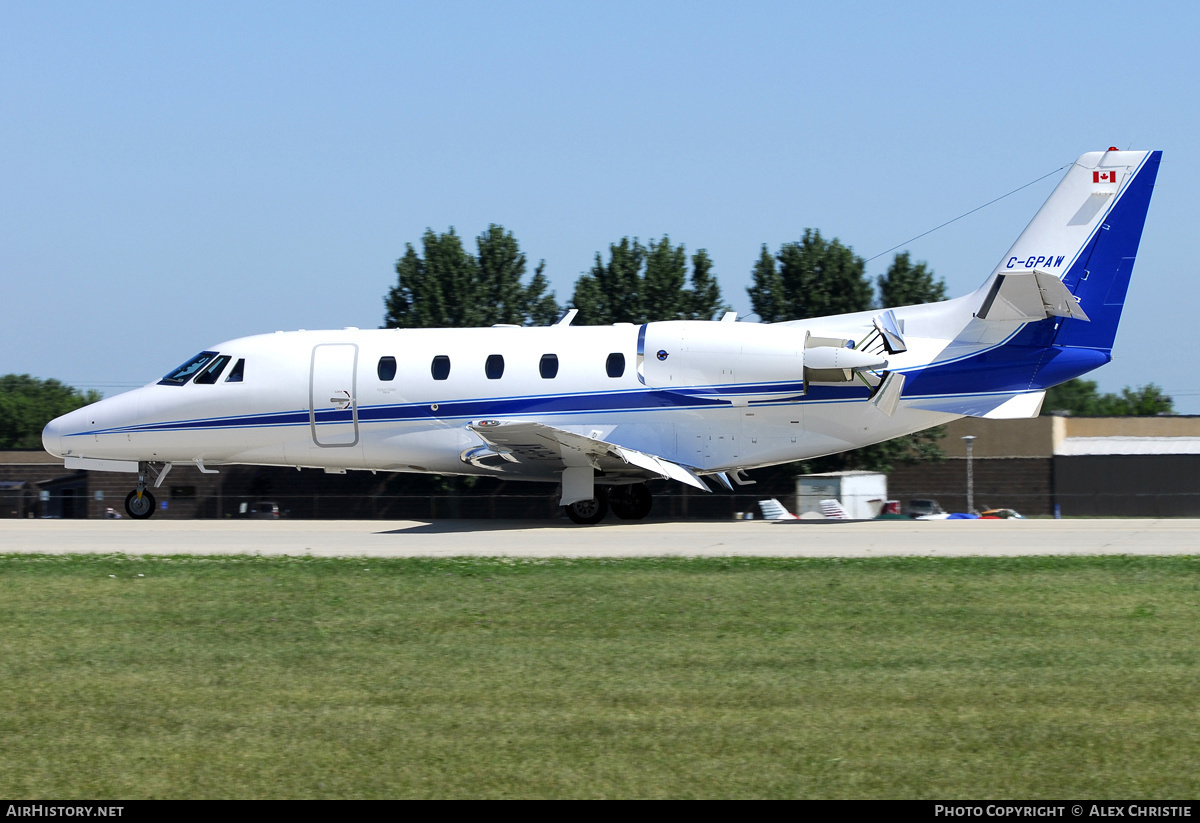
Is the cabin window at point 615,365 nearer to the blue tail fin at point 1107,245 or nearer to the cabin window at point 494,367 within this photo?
the cabin window at point 494,367

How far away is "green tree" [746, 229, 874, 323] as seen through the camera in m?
36.5

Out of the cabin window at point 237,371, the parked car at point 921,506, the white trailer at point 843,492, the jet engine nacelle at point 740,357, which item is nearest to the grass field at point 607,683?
the jet engine nacelle at point 740,357

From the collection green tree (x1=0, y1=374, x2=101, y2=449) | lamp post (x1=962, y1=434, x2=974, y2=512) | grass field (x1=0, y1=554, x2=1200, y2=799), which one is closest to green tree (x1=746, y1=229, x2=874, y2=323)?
lamp post (x1=962, y1=434, x2=974, y2=512)

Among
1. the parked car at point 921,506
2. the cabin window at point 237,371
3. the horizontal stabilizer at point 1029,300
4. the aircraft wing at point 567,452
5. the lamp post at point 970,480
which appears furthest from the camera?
the lamp post at point 970,480

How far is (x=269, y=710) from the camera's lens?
26.5ft

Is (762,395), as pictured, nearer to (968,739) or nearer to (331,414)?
(331,414)

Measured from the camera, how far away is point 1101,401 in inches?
4702

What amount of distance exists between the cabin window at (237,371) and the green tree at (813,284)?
1803cm

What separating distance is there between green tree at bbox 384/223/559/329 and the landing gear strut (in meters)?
11.9

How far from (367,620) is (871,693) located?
4.99m

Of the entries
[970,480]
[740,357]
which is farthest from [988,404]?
[970,480]

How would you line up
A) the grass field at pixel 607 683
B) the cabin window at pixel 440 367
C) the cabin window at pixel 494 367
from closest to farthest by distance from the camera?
the grass field at pixel 607 683 < the cabin window at pixel 494 367 < the cabin window at pixel 440 367

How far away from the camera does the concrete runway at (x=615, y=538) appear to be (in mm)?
16516

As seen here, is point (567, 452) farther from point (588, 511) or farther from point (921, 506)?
point (921, 506)
